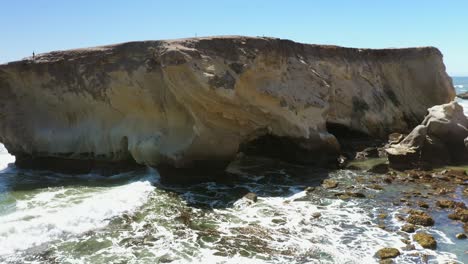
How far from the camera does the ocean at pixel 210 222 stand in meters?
7.09

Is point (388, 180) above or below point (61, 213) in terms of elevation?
above

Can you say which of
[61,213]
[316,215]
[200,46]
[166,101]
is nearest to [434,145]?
[316,215]

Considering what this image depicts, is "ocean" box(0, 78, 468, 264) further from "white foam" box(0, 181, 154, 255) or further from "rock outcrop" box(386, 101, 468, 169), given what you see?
"rock outcrop" box(386, 101, 468, 169)

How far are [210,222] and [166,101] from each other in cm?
478

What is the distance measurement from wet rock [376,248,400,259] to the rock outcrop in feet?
20.7

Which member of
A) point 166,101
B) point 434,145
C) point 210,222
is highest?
point 166,101

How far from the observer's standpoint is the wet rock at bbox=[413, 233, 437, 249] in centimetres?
721

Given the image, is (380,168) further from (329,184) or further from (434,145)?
(329,184)

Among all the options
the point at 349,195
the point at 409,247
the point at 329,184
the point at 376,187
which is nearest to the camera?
the point at 409,247

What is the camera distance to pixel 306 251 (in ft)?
23.5

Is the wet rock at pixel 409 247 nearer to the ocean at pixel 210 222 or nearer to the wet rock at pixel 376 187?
the ocean at pixel 210 222

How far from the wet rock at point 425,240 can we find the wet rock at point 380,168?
16.4ft

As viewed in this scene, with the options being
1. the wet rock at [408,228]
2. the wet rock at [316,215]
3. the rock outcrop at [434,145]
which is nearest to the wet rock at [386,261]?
the wet rock at [408,228]

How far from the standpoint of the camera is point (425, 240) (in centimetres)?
734
